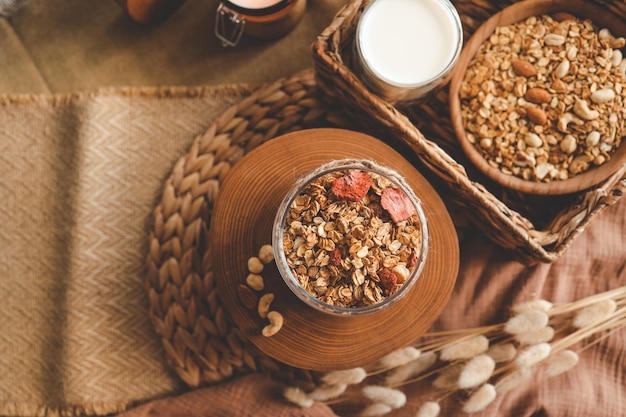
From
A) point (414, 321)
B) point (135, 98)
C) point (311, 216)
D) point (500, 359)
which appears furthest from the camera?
point (135, 98)

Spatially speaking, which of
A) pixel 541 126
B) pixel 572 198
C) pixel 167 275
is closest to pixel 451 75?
pixel 541 126

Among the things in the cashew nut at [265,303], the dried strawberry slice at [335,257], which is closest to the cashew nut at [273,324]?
the cashew nut at [265,303]

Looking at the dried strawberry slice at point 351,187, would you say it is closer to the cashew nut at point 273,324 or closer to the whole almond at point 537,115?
the cashew nut at point 273,324

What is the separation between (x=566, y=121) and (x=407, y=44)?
0.87 feet

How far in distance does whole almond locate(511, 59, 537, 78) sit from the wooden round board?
0.24 meters

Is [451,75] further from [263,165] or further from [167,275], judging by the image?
[167,275]

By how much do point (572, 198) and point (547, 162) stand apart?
0.08 meters

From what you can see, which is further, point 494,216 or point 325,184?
point 494,216

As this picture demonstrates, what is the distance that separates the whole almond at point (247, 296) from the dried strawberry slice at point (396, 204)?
22cm

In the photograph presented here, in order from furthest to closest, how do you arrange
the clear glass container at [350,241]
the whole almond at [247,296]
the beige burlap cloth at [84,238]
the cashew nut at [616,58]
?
1. the beige burlap cloth at [84,238]
2. the cashew nut at [616,58]
3. the whole almond at [247,296]
4. the clear glass container at [350,241]

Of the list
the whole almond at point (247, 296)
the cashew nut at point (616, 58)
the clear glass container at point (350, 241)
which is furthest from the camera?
the cashew nut at point (616, 58)

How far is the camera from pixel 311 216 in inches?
26.3

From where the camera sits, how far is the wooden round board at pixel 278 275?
76cm

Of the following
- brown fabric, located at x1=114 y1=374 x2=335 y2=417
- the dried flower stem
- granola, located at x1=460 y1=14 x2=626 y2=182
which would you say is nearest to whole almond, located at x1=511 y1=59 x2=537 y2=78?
granola, located at x1=460 y1=14 x2=626 y2=182
